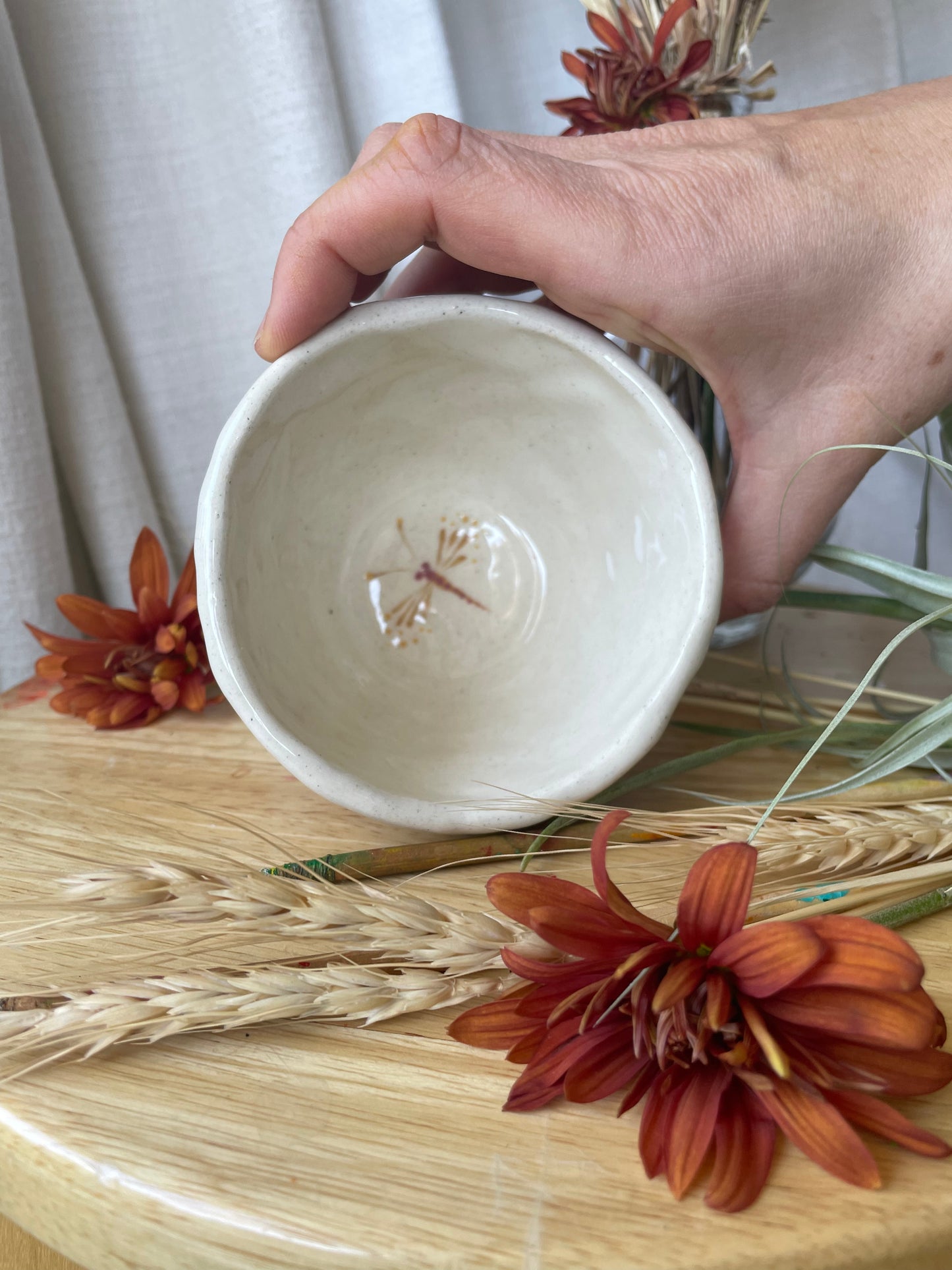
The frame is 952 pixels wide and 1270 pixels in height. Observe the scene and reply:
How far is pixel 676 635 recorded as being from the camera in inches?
21.6

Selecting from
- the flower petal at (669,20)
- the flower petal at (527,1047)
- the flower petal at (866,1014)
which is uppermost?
the flower petal at (669,20)

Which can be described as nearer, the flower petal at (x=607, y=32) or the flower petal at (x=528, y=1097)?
the flower petal at (x=528, y=1097)

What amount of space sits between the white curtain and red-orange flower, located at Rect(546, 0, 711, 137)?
0.24 meters

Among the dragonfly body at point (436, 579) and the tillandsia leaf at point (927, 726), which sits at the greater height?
the dragonfly body at point (436, 579)

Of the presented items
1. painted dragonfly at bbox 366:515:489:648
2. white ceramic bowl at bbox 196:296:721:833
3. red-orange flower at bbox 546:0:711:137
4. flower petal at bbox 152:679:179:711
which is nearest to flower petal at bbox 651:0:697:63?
red-orange flower at bbox 546:0:711:137

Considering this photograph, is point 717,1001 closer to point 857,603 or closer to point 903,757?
point 903,757

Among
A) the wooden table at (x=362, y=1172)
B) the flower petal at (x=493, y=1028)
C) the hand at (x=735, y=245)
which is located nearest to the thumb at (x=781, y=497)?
the hand at (x=735, y=245)

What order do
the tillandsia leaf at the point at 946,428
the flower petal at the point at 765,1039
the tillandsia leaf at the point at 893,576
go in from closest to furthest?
the flower petal at the point at 765,1039 < the tillandsia leaf at the point at 893,576 < the tillandsia leaf at the point at 946,428

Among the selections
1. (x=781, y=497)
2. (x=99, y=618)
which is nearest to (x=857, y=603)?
(x=781, y=497)

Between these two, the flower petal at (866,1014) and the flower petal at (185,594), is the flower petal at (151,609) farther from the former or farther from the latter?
the flower petal at (866,1014)

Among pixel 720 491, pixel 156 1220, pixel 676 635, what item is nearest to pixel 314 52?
pixel 720 491

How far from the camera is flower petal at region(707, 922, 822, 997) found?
0.32 m

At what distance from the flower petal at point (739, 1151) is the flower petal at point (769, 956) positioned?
0.04 metres

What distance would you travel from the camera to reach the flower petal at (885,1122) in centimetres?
33
